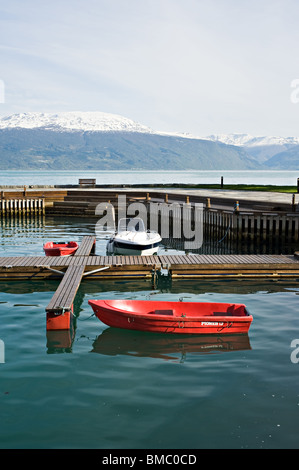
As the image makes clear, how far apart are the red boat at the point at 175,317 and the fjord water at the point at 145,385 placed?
13.3 inches

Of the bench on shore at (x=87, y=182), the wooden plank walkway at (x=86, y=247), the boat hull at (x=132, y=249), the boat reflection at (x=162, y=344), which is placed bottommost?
the boat reflection at (x=162, y=344)

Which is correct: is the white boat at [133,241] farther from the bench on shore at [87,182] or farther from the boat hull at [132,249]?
the bench on shore at [87,182]

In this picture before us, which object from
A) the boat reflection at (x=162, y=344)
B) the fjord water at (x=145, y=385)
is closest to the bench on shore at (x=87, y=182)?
the fjord water at (x=145, y=385)

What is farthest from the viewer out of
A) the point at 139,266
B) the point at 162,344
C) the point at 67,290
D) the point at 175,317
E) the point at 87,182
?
the point at 87,182

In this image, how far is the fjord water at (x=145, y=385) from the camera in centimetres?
978

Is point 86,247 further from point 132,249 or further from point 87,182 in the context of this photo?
point 87,182

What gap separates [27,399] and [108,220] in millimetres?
44101

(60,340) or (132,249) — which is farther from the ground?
(132,249)

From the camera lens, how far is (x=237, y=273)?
80.0ft

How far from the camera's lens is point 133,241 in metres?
30.5

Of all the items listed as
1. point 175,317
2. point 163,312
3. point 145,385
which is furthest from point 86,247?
point 145,385

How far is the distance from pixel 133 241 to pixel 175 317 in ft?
50.7

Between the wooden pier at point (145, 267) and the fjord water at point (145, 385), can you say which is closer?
the fjord water at point (145, 385)
